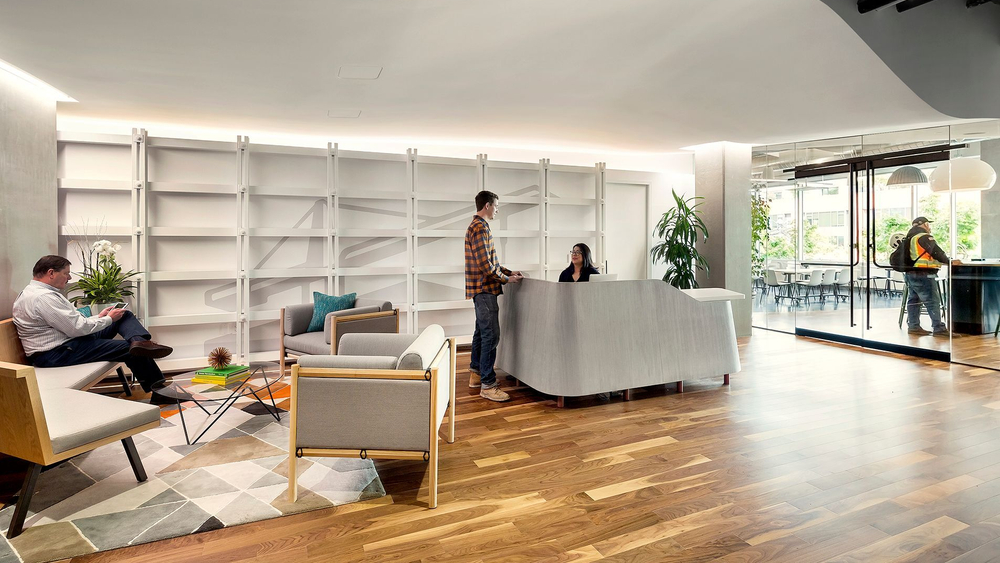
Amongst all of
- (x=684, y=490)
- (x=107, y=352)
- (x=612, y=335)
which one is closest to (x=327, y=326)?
(x=107, y=352)

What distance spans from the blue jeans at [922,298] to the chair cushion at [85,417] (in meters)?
7.41

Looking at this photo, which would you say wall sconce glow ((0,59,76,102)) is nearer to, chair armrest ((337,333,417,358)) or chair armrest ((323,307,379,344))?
chair armrest ((323,307,379,344))

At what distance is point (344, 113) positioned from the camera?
550 centimetres

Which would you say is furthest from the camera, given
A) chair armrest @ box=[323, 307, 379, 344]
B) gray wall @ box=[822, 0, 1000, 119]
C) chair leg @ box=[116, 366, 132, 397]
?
chair armrest @ box=[323, 307, 379, 344]

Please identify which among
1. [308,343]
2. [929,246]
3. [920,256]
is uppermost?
[929,246]

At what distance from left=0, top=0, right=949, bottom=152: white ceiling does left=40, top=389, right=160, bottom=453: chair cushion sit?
6.93ft

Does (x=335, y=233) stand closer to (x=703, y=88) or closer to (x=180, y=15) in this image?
(x=180, y=15)

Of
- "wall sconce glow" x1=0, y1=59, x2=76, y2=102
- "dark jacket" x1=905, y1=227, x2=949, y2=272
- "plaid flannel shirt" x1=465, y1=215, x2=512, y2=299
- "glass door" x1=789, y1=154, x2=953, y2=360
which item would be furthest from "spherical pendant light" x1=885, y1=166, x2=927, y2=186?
"wall sconce glow" x1=0, y1=59, x2=76, y2=102

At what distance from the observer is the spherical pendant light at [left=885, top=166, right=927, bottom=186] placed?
20.6 ft

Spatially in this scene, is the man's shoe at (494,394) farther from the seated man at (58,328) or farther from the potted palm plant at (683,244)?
the potted palm plant at (683,244)

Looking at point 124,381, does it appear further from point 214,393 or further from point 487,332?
point 487,332

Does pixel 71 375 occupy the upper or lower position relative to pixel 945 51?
lower

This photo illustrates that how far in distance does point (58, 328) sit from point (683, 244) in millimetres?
6661

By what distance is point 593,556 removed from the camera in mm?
2344
